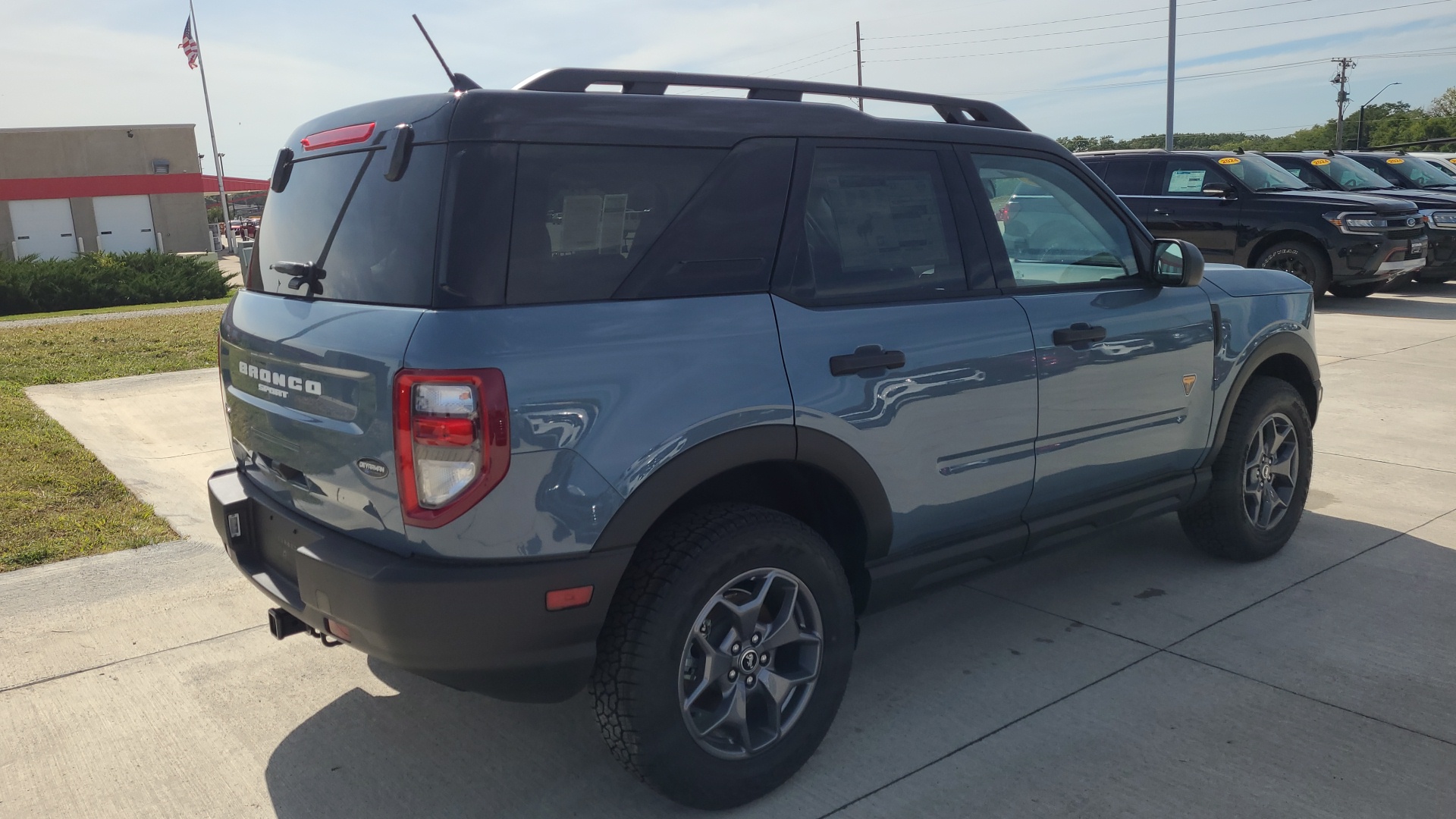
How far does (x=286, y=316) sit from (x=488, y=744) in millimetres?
1418

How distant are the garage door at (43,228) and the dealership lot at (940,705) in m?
45.7

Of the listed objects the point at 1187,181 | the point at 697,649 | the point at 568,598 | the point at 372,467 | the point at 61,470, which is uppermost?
the point at 1187,181

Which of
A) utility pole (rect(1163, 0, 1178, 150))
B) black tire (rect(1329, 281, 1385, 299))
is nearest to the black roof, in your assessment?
black tire (rect(1329, 281, 1385, 299))

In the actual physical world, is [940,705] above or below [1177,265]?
below

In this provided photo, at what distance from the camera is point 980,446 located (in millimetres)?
3393

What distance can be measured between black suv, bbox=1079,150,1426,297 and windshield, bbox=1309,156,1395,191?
1.61 metres

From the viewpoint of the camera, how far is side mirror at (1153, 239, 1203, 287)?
393 centimetres

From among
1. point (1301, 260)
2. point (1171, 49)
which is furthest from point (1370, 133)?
point (1301, 260)

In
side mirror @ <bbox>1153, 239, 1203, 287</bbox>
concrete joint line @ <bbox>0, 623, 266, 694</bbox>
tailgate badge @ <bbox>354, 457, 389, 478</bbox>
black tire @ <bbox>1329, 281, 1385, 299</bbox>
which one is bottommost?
concrete joint line @ <bbox>0, 623, 266, 694</bbox>

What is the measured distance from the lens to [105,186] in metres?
44.7

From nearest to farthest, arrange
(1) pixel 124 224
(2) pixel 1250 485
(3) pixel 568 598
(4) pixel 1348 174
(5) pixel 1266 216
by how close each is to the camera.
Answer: (3) pixel 568 598 → (2) pixel 1250 485 → (5) pixel 1266 216 → (4) pixel 1348 174 → (1) pixel 124 224

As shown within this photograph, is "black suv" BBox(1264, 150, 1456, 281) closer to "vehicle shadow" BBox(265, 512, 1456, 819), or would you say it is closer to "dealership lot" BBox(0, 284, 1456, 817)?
"dealership lot" BBox(0, 284, 1456, 817)

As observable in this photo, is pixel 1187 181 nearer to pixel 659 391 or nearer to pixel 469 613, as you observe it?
pixel 659 391

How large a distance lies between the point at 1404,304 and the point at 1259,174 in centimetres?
265
